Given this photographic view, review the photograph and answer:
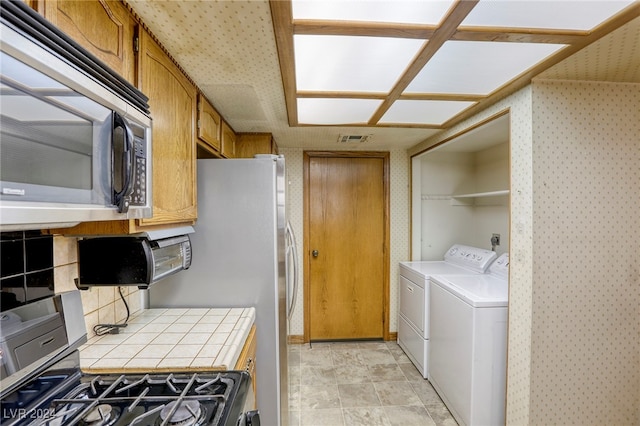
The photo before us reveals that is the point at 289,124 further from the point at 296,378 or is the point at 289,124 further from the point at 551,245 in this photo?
the point at 296,378

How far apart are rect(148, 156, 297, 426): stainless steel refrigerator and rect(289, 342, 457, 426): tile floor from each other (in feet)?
2.10

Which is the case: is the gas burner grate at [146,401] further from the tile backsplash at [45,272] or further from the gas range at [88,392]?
the tile backsplash at [45,272]

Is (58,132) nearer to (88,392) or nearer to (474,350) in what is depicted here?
(88,392)

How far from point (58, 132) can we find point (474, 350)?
2263 mm

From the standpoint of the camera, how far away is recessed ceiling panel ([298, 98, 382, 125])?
1.82 metres

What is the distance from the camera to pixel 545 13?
997mm

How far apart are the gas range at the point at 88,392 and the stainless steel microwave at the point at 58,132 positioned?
39 cm

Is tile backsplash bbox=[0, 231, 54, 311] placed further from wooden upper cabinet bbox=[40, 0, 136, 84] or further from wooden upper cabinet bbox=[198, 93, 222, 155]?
wooden upper cabinet bbox=[198, 93, 222, 155]

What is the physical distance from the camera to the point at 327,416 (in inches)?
82.7

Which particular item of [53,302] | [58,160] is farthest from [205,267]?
[58,160]

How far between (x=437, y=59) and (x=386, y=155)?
201cm

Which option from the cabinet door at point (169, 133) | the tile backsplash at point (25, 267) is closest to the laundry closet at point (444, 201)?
the cabinet door at point (169, 133)

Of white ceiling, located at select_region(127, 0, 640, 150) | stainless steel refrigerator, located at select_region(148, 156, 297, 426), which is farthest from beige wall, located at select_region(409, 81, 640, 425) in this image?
stainless steel refrigerator, located at select_region(148, 156, 297, 426)

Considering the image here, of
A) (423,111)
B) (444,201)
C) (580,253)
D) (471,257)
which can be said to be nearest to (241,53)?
(423,111)
